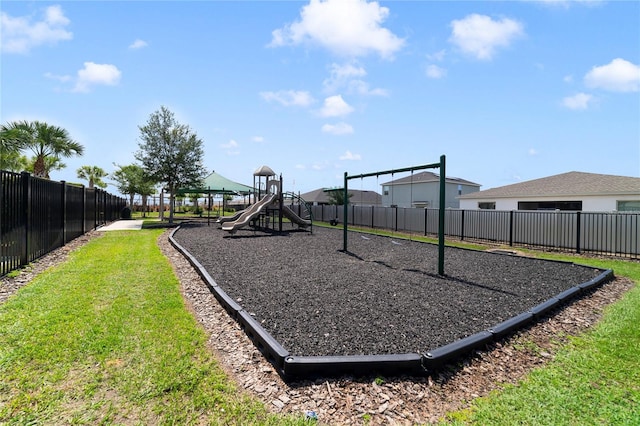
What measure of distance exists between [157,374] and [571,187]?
20.8 m

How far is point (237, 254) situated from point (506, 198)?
17.9 metres

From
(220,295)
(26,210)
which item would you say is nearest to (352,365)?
(220,295)

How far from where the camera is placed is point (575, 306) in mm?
4805

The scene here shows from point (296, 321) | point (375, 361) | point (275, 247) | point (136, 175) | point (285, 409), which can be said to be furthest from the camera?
point (136, 175)

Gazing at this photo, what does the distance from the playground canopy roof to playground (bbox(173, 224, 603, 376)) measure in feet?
41.0

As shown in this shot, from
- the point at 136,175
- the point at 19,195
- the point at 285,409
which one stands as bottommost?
the point at 285,409

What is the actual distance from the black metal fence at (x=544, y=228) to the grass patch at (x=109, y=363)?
11.7 meters

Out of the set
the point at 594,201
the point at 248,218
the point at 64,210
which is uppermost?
the point at 594,201

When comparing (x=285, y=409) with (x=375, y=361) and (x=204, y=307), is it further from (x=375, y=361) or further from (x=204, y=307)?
(x=204, y=307)

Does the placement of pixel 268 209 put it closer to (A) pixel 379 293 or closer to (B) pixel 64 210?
(B) pixel 64 210

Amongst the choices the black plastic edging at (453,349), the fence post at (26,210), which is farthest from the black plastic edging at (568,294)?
the fence post at (26,210)

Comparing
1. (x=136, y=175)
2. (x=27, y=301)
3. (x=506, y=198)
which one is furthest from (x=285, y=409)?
(x=136, y=175)

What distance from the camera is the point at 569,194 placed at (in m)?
16.6

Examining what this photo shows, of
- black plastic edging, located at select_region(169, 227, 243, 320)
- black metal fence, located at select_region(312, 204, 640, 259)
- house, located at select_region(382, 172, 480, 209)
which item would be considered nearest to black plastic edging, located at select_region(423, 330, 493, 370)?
black plastic edging, located at select_region(169, 227, 243, 320)
